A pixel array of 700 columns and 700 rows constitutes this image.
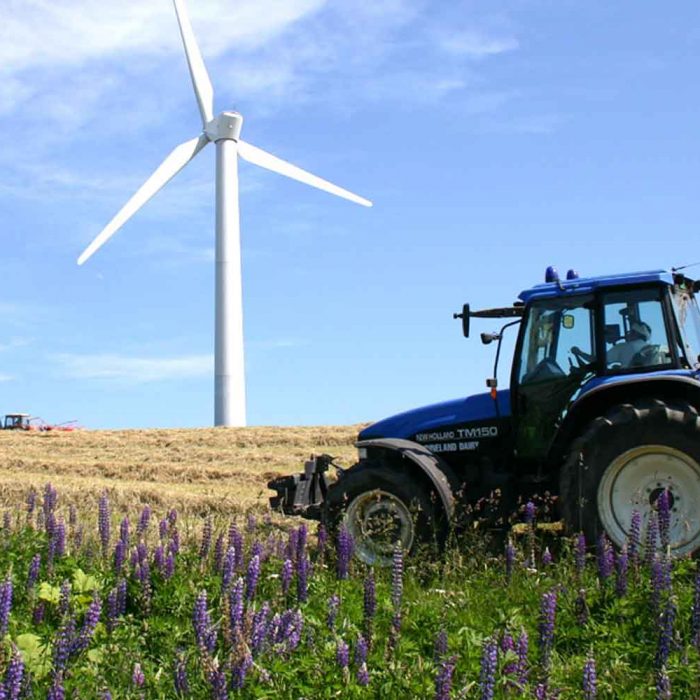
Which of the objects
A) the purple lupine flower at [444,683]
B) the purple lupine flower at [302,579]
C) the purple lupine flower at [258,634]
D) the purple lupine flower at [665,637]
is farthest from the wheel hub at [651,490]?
the purple lupine flower at [444,683]

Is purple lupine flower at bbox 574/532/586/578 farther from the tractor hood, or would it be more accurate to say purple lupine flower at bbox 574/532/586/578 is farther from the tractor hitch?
the tractor hitch

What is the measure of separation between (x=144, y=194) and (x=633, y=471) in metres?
26.8

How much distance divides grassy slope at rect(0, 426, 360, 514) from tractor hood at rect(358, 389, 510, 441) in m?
4.07

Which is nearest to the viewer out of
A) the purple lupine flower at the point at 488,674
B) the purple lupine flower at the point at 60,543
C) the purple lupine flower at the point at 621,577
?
the purple lupine flower at the point at 488,674

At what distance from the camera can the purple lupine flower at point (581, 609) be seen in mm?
6188

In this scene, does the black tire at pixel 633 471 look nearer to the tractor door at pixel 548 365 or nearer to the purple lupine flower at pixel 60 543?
the tractor door at pixel 548 365

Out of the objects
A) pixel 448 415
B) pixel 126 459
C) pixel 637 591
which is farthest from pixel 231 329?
pixel 637 591

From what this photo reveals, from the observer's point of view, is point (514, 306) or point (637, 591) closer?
point (637, 591)

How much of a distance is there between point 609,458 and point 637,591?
1.82 metres

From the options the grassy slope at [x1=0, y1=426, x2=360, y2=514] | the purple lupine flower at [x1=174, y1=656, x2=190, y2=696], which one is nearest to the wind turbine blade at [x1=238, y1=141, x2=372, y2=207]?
the grassy slope at [x1=0, y1=426, x2=360, y2=514]

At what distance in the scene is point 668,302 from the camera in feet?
29.6

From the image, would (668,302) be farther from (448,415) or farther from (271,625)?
(271,625)

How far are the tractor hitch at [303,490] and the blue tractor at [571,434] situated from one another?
5 centimetres

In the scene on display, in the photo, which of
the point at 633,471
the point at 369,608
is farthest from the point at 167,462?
the point at 369,608
